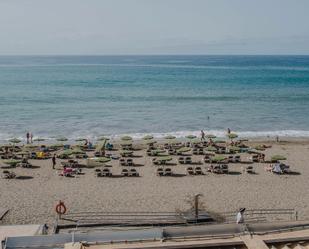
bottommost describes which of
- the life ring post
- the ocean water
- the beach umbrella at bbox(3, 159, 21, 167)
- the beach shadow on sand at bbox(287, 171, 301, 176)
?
the ocean water

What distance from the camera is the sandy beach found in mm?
19953

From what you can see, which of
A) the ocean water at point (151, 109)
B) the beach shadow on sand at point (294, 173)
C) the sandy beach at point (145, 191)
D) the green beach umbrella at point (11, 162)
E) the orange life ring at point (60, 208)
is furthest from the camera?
the ocean water at point (151, 109)

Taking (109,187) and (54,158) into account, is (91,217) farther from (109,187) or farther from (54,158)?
(54,158)

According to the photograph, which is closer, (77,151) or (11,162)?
(11,162)

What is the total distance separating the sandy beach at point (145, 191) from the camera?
786 inches

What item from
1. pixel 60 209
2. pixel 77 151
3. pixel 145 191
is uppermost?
pixel 60 209

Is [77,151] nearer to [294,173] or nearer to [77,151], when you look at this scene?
[77,151]

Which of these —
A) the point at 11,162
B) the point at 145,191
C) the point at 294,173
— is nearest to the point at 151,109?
the point at 11,162

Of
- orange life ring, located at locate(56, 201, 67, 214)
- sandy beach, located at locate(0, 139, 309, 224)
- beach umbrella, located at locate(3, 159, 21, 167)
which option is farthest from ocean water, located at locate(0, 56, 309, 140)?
orange life ring, located at locate(56, 201, 67, 214)

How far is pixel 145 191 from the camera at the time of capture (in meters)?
22.5

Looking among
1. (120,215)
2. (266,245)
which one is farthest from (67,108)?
(266,245)

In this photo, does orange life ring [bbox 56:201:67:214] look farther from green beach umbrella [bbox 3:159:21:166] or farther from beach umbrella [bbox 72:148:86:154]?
beach umbrella [bbox 72:148:86:154]

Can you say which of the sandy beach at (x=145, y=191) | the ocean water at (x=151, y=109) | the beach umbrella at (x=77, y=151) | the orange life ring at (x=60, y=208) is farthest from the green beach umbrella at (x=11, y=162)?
the ocean water at (x=151, y=109)

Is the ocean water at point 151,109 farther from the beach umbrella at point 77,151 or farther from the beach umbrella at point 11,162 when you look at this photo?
the beach umbrella at point 11,162
